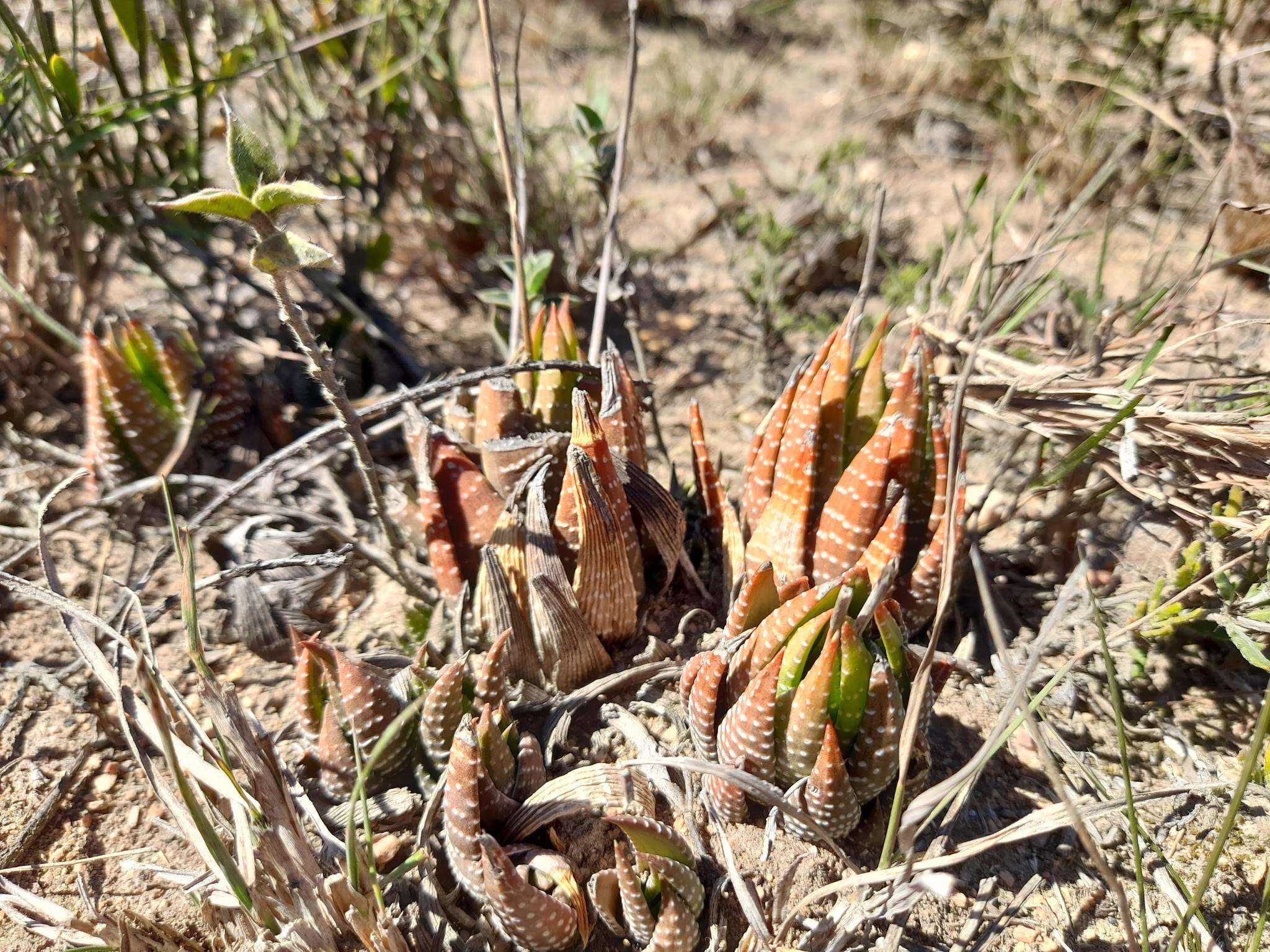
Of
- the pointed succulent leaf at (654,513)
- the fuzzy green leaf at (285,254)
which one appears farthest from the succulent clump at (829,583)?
the fuzzy green leaf at (285,254)

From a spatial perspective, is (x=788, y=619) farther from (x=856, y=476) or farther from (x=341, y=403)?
(x=341, y=403)

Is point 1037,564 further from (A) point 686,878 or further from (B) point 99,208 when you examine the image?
(B) point 99,208

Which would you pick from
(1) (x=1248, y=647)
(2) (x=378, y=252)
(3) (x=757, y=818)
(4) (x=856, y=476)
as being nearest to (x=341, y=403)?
(4) (x=856, y=476)

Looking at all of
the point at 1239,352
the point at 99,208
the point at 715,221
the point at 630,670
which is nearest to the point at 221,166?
the point at 99,208

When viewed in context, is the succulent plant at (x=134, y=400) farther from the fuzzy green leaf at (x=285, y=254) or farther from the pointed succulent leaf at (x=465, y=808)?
the pointed succulent leaf at (x=465, y=808)

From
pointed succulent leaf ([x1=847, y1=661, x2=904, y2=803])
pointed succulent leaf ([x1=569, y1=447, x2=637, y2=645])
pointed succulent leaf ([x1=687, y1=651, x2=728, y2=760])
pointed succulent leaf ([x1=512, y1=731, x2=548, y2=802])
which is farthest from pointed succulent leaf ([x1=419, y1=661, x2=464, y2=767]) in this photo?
pointed succulent leaf ([x1=847, y1=661, x2=904, y2=803])

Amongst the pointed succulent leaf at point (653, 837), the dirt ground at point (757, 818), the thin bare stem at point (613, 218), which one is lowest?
the dirt ground at point (757, 818)
